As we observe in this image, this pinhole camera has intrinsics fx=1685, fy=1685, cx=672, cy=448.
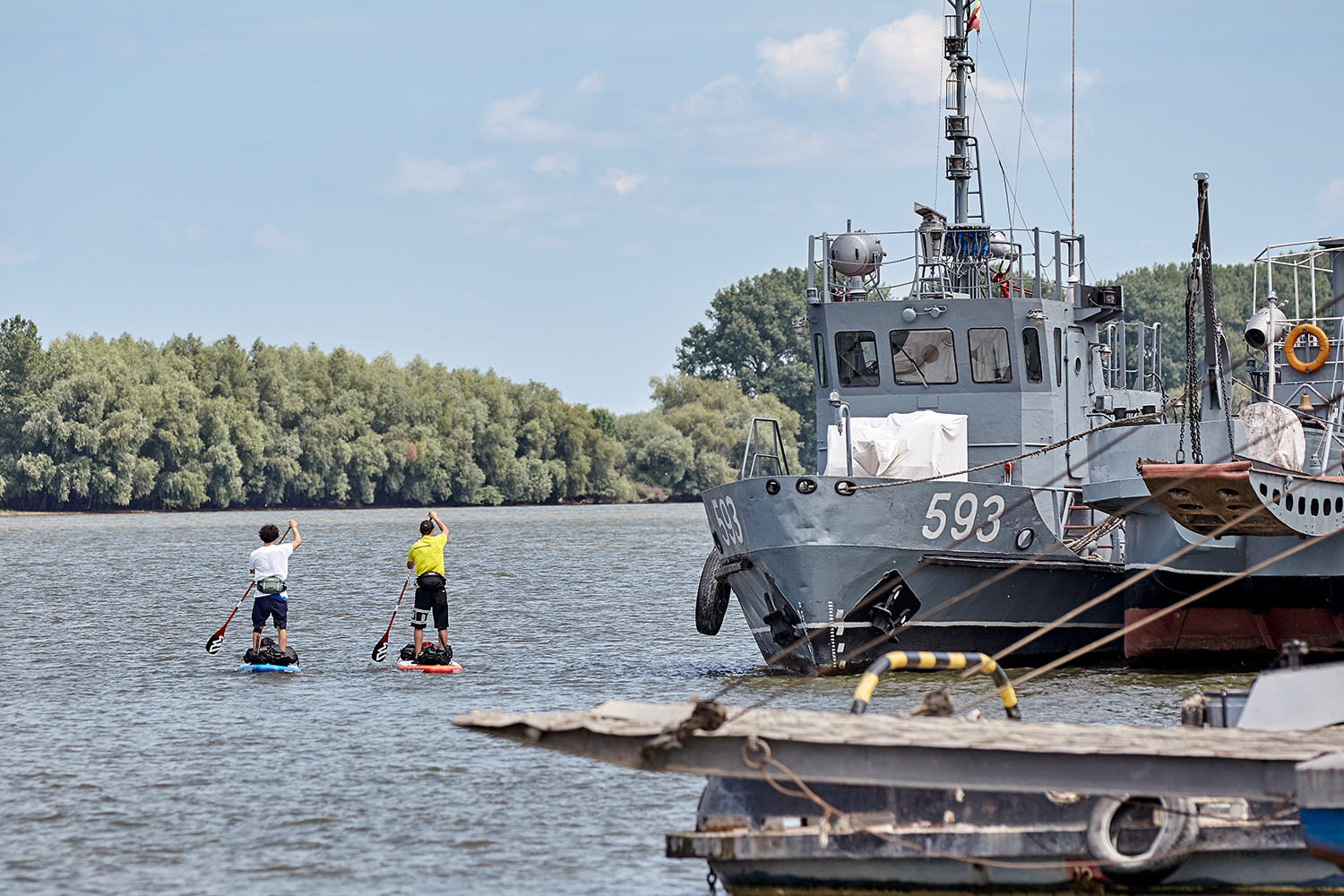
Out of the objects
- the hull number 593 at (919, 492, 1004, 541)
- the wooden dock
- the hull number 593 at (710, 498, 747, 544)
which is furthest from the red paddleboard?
the wooden dock

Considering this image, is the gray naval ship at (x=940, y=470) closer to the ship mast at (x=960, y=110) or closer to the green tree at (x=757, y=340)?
the ship mast at (x=960, y=110)

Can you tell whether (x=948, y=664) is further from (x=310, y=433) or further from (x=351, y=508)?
(x=351, y=508)

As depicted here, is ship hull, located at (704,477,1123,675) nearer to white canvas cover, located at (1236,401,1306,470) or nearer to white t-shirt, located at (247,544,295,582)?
white canvas cover, located at (1236,401,1306,470)

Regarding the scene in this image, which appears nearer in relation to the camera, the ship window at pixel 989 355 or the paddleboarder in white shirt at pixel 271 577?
the paddleboarder in white shirt at pixel 271 577

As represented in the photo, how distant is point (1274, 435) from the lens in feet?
54.2

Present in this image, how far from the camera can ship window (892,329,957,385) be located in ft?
64.1

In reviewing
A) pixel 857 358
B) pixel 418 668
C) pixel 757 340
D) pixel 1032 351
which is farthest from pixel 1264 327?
pixel 757 340

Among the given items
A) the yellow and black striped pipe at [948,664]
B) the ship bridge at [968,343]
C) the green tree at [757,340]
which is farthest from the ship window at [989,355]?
the green tree at [757,340]

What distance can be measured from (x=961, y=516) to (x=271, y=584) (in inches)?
286

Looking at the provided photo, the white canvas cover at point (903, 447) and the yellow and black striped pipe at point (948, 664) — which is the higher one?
the white canvas cover at point (903, 447)

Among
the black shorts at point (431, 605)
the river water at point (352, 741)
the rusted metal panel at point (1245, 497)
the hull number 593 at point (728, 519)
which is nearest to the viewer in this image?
the river water at point (352, 741)

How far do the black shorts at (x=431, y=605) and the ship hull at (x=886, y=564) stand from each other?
3233 mm

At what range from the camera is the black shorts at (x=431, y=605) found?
18.3 metres

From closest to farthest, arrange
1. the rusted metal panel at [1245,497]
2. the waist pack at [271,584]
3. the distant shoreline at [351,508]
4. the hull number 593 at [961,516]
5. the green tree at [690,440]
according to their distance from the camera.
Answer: the rusted metal panel at [1245,497] → the hull number 593 at [961,516] → the waist pack at [271,584] → the distant shoreline at [351,508] → the green tree at [690,440]
